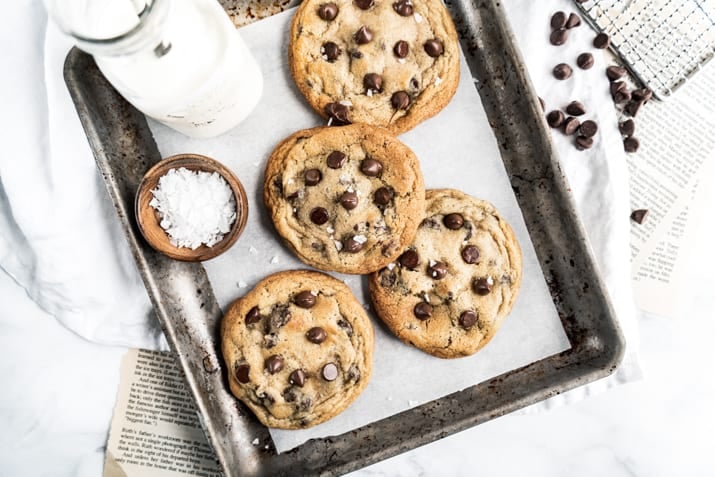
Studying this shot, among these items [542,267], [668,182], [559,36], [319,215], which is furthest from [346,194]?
[668,182]

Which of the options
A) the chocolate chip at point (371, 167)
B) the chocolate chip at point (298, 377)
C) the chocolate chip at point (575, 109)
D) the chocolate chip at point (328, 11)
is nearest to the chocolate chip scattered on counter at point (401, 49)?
the chocolate chip at point (328, 11)

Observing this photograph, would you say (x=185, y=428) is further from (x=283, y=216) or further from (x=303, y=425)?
(x=283, y=216)

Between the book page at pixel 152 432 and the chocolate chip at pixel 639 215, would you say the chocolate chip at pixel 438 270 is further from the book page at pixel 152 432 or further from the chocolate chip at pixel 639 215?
the book page at pixel 152 432

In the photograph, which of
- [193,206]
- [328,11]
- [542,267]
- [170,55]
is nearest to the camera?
[170,55]

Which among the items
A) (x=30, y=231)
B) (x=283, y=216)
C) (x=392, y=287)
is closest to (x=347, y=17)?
(x=283, y=216)

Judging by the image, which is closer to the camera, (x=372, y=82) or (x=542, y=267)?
(x=372, y=82)

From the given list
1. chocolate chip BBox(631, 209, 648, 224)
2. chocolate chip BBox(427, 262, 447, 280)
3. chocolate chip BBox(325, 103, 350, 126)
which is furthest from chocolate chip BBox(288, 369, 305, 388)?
chocolate chip BBox(631, 209, 648, 224)

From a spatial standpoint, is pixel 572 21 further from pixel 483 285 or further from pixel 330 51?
pixel 483 285
